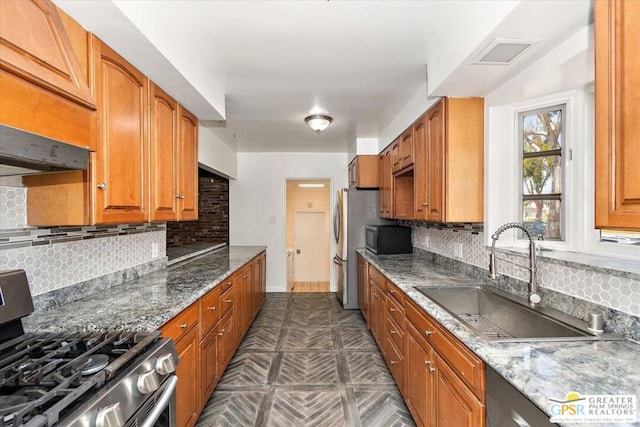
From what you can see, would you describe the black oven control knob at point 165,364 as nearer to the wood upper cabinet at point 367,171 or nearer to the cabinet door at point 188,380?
the cabinet door at point 188,380

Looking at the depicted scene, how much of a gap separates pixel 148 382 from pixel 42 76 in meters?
1.13

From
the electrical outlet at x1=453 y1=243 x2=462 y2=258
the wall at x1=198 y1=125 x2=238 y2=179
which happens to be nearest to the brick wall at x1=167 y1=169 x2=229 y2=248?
the wall at x1=198 y1=125 x2=238 y2=179

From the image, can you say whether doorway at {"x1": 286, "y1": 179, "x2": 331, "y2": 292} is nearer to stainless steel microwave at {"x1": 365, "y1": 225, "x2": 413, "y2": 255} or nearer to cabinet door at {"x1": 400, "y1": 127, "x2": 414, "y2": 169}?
stainless steel microwave at {"x1": 365, "y1": 225, "x2": 413, "y2": 255}

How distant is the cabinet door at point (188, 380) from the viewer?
66.7 inches

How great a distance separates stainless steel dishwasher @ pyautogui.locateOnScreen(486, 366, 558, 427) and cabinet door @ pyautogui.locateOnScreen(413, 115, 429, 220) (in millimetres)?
1593

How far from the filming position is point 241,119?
375 cm

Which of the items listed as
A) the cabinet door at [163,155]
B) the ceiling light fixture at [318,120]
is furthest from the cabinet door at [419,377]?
the ceiling light fixture at [318,120]

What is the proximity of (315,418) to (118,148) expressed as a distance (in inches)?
81.6

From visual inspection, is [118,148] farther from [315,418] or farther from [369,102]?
[369,102]

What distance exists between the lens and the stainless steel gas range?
87cm

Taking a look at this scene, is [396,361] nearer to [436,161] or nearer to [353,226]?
[436,161]

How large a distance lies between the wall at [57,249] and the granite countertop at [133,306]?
145 millimetres

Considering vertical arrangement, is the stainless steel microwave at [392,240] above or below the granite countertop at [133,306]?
above

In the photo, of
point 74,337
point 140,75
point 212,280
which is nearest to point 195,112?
point 140,75
